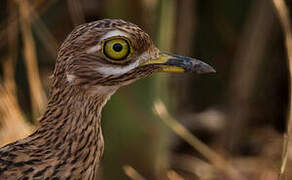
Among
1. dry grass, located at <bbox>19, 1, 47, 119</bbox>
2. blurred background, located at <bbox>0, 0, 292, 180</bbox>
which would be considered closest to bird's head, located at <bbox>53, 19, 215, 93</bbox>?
blurred background, located at <bbox>0, 0, 292, 180</bbox>

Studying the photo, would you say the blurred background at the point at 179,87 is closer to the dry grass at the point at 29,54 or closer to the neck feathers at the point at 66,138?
the dry grass at the point at 29,54

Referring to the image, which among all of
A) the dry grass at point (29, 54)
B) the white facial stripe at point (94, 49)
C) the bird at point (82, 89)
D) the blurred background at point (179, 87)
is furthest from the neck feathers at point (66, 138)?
the dry grass at point (29, 54)

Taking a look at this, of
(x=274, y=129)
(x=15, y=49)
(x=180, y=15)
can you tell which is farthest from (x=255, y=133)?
(x=15, y=49)

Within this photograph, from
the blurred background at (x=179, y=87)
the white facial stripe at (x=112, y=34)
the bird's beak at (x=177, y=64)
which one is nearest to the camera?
the white facial stripe at (x=112, y=34)

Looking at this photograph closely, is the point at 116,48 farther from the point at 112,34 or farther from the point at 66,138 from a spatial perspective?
the point at 66,138

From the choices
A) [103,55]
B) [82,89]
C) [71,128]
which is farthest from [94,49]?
[71,128]

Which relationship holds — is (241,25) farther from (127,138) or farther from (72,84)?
(72,84)

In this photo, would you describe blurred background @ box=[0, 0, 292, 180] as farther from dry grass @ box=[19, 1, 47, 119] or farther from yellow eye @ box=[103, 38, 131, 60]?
yellow eye @ box=[103, 38, 131, 60]
